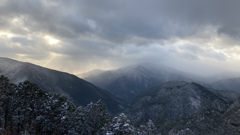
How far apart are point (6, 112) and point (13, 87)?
281 inches

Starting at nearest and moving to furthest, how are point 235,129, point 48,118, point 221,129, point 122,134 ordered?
point 122,134, point 48,118, point 235,129, point 221,129

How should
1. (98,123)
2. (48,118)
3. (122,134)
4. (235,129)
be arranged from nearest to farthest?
(122,134), (48,118), (98,123), (235,129)

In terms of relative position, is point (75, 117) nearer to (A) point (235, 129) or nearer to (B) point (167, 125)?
(A) point (235, 129)

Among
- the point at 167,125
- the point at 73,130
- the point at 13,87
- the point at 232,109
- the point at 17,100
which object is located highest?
the point at 13,87

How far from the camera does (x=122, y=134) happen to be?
94.2ft

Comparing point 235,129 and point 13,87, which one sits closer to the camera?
point 13,87

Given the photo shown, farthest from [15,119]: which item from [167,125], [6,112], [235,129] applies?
[167,125]

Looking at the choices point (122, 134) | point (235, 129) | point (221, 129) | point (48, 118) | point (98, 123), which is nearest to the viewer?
point (122, 134)

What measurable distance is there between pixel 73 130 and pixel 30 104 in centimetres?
1463

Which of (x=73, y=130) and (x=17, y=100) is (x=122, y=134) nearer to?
(x=73, y=130)

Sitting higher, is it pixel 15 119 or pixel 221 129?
pixel 15 119

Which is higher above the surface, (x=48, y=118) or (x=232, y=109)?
(x=48, y=118)

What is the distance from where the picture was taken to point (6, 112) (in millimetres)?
47281

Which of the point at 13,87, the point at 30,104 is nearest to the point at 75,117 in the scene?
the point at 30,104
